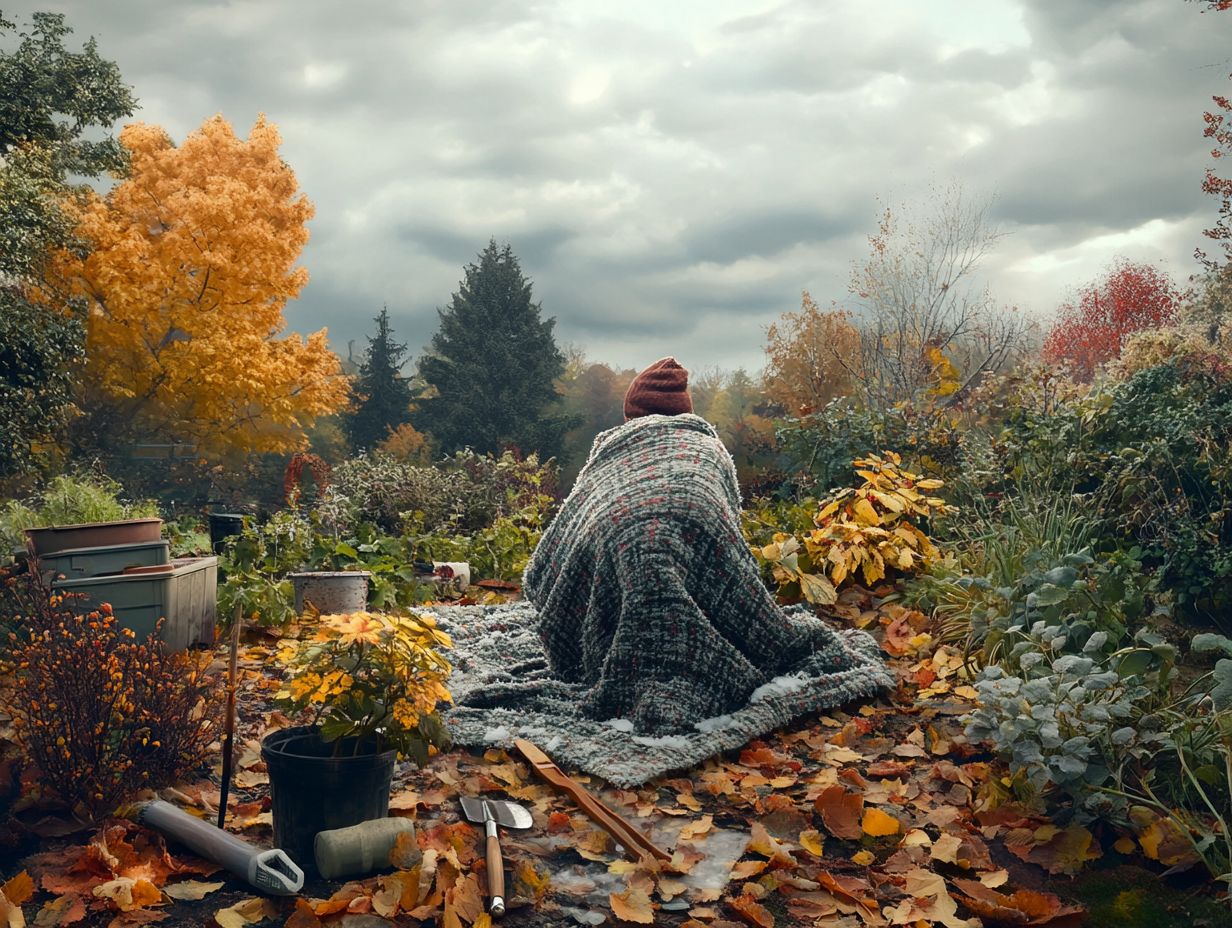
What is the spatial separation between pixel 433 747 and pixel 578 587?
4.21 feet

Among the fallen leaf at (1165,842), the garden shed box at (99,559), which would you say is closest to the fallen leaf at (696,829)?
the fallen leaf at (1165,842)

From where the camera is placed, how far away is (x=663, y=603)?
380 cm

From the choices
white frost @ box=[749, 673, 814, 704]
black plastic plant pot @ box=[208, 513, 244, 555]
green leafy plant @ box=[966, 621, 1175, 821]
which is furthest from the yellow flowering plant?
black plastic plant pot @ box=[208, 513, 244, 555]

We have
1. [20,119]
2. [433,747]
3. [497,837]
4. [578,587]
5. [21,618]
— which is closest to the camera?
[497,837]

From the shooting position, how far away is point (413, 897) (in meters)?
2.43

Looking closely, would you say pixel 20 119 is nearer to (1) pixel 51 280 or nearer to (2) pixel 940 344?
(1) pixel 51 280

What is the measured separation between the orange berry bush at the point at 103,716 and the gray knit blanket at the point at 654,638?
1.00 metres

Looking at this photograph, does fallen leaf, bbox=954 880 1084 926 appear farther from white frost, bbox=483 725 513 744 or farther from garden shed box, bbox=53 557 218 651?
garden shed box, bbox=53 557 218 651

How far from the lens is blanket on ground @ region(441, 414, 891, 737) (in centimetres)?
381

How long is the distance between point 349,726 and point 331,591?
3.53 m

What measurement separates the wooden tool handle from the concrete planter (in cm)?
364

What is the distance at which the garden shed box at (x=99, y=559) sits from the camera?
194 inches

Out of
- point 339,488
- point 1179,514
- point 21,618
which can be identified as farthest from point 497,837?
point 339,488

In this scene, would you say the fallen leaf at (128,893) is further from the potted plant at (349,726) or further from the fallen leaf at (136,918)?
the potted plant at (349,726)
